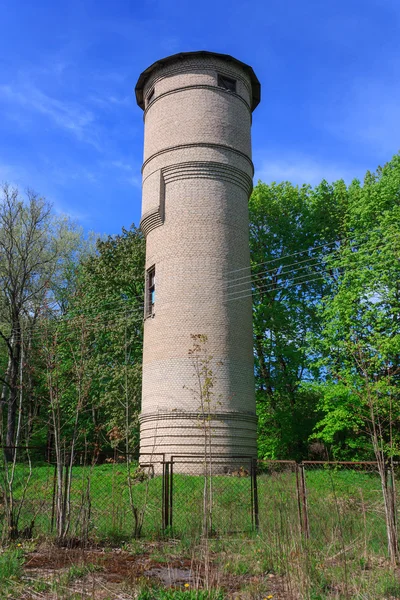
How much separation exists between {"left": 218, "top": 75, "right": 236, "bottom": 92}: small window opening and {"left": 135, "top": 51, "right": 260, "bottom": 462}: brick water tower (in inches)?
1.7

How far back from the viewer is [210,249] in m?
16.1

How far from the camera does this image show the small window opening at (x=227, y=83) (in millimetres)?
17969

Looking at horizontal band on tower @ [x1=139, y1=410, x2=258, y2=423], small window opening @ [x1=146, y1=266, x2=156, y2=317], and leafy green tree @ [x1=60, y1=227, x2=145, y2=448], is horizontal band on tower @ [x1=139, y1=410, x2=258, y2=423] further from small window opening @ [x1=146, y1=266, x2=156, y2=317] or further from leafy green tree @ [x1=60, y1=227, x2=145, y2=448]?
leafy green tree @ [x1=60, y1=227, x2=145, y2=448]

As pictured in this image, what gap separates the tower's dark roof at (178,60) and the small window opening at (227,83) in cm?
60

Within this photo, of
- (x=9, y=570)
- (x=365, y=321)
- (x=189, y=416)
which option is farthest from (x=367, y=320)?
(x=9, y=570)

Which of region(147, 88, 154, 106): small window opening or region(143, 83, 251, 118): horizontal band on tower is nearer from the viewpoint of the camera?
region(143, 83, 251, 118): horizontal band on tower

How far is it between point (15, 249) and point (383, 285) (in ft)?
55.6

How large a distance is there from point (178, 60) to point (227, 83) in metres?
1.88

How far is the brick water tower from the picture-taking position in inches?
593

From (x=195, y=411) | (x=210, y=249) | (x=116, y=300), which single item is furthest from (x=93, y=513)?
(x=116, y=300)

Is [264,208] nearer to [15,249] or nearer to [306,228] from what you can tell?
[306,228]

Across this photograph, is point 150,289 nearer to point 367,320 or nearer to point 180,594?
point 367,320

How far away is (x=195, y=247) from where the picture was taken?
1609 centimetres

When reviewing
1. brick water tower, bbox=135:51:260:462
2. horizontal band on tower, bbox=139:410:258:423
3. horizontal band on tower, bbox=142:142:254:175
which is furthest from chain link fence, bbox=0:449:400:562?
horizontal band on tower, bbox=142:142:254:175
